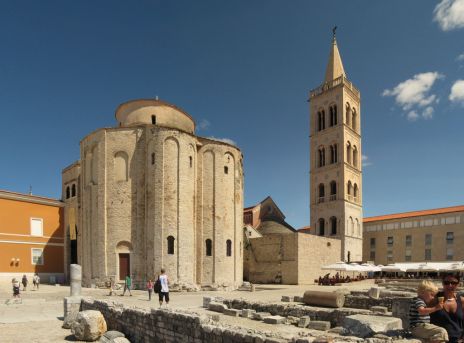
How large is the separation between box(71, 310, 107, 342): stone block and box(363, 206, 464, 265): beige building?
53.1m

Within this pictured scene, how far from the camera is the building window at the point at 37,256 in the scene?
34622 mm

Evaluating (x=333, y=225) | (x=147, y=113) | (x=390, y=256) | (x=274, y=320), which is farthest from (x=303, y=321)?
(x=390, y=256)

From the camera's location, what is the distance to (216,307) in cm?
1631

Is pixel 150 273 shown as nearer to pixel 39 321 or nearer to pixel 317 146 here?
pixel 39 321

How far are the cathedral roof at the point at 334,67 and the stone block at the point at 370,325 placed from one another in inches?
1971

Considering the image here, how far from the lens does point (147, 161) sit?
96.5 feet

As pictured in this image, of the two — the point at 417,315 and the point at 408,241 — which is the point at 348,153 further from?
the point at 417,315

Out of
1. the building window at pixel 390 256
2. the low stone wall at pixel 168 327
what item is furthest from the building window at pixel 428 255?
the low stone wall at pixel 168 327

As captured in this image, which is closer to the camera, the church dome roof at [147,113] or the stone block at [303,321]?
the stone block at [303,321]

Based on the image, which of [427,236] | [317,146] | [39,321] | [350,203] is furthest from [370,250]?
[39,321]

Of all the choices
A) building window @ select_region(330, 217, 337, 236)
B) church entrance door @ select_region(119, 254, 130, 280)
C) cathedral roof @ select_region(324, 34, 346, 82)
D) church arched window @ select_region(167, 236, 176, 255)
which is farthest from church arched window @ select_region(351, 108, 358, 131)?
church entrance door @ select_region(119, 254, 130, 280)

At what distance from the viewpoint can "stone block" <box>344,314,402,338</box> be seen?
818 centimetres

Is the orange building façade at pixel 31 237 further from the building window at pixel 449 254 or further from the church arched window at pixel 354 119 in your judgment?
the building window at pixel 449 254

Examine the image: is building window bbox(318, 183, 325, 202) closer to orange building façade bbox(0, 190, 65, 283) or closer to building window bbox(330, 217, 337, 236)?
building window bbox(330, 217, 337, 236)
